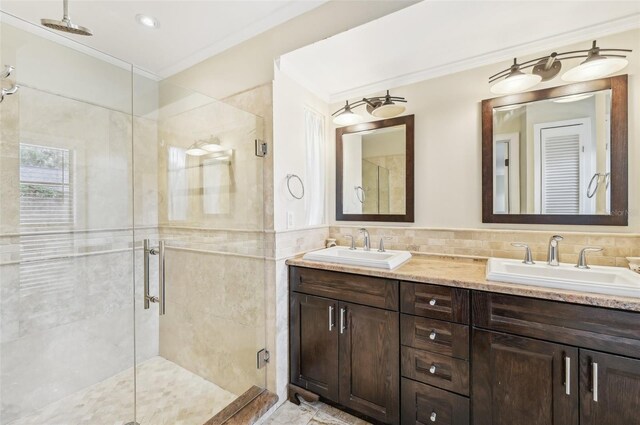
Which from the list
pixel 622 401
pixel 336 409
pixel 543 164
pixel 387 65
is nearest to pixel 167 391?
pixel 336 409

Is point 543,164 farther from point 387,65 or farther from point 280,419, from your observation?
point 280,419

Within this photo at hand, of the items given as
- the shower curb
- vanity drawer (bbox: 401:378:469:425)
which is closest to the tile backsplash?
vanity drawer (bbox: 401:378:469:425)

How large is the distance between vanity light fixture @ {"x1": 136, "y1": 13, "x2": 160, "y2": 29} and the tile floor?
2.74 m

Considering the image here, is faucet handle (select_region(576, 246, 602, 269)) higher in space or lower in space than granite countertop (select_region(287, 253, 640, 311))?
higher

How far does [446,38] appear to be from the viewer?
173cm

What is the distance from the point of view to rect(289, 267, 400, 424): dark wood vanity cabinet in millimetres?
1581

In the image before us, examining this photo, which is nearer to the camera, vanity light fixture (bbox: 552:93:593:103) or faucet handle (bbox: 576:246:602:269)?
faucet handle (bbox: 576:246:602:269)

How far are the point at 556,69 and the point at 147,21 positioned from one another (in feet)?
8.75

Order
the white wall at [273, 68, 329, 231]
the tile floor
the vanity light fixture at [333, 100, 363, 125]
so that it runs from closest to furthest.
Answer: the tile floor, the white wall at [273, 68, 329, 231], the vanity light fixture at [333, 100, 363, 125]

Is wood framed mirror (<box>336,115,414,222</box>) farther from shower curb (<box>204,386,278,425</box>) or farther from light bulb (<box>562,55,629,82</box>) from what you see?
shower curb (<box>204,386,278,425</box>)

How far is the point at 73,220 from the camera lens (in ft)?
6.32

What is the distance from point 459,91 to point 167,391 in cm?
299

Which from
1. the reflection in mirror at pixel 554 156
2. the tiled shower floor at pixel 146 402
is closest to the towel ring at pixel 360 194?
the reflection in mirror at pixel 554 156

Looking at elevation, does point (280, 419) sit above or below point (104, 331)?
below
